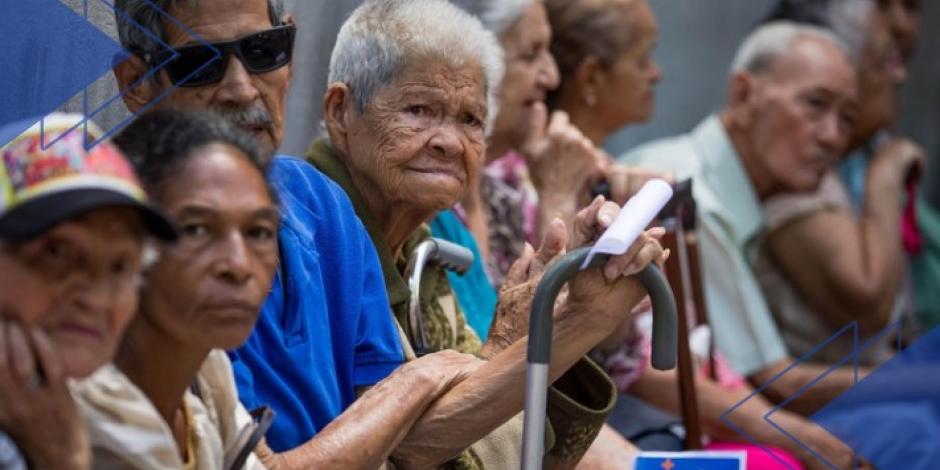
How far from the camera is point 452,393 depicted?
2.64 meters

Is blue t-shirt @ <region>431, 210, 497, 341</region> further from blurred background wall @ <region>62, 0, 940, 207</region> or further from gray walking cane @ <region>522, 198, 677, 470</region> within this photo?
gray walking cane @ <region>522, 198, 677, 470</region>

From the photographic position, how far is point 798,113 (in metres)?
5.23

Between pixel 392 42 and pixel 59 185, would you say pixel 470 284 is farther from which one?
pixel 59 185

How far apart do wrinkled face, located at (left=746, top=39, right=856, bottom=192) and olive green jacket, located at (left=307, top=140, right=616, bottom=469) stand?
223 cm

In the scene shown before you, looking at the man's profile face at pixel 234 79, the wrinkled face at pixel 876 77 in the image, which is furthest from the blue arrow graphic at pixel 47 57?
the wrinkled face at pixel 876 77

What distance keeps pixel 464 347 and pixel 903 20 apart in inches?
154

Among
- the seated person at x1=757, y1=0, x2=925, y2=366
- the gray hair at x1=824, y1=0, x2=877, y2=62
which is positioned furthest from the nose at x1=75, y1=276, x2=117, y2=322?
the gray hair at x1=824, y1=0, x2=877, y2=62

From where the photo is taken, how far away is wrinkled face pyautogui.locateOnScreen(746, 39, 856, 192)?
520cm

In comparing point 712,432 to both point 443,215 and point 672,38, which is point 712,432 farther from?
point 672,38

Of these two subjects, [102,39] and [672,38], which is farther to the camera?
[672,38]

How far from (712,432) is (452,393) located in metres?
1.81

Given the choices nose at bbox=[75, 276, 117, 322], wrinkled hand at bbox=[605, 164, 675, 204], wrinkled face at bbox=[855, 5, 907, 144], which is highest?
nose at bbox=[75, 276, 117, 322]

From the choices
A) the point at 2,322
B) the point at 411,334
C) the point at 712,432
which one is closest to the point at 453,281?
the point at 411,334

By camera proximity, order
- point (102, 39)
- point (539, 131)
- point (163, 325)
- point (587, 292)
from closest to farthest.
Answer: point (163, 325) → point (102, 39) → point (587, 292) → point (539, 131)
